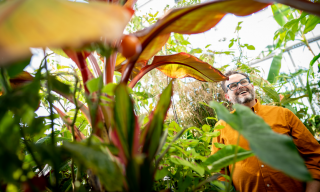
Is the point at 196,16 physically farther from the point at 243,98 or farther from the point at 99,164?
the point at 243,98

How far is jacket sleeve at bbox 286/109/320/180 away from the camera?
3.26 feet

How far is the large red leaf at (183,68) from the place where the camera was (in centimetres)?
67

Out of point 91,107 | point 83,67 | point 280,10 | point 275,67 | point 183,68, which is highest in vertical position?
point 280,10

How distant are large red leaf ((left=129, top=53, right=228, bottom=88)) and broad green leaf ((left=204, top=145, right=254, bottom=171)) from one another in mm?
359

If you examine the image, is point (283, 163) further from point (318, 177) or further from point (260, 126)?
point (318, 177)

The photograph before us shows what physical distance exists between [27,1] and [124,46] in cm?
12

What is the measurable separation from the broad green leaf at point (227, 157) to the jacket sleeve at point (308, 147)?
949 mm

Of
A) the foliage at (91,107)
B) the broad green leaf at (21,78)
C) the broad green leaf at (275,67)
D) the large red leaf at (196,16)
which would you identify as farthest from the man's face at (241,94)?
the broad green leaf at (275,67)

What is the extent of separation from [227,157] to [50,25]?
0.36 m

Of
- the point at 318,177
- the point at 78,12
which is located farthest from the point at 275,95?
the point at 78,12

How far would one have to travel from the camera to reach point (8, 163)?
0.19 meters

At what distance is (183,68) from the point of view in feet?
2.85

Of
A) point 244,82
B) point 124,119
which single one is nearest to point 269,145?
point 124,119

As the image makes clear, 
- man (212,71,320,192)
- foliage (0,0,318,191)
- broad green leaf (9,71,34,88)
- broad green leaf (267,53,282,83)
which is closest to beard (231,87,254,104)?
man (212,71,320,192)
